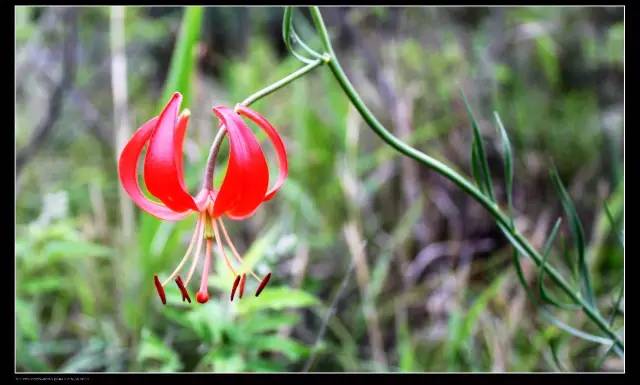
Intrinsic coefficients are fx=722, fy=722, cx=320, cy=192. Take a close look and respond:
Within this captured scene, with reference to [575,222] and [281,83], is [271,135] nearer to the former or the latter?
[281,83]

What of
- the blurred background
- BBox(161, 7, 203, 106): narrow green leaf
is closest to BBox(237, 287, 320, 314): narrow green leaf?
the blurred background

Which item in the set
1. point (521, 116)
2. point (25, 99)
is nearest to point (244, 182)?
point (521, 116)

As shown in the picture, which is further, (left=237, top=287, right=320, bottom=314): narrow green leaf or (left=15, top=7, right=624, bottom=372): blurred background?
(left=15, top=7, right=624, bottom=372): blurred background

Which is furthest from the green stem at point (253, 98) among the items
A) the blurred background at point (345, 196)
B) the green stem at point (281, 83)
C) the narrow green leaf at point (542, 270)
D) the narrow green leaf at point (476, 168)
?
the blurred background at point (345, 196)

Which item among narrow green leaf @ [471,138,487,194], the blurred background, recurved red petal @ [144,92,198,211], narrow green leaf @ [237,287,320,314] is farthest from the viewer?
the blurred background

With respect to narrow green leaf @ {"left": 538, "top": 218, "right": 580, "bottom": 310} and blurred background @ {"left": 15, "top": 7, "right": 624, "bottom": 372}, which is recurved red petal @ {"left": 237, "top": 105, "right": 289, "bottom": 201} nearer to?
narrow green leaf @ {"left": 538, "top": 218, "right": 580, "bottom": 310}

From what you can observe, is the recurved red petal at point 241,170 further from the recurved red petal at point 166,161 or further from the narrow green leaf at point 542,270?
the narrow green leaf at point 542,270

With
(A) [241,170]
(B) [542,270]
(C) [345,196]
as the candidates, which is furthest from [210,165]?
(C) [345,196]
